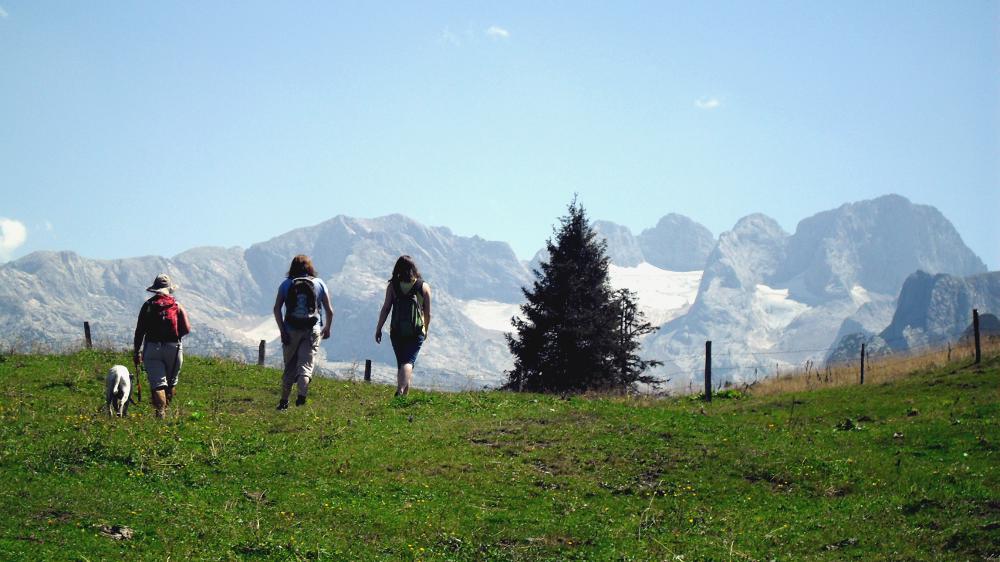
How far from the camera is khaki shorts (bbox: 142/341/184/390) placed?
55.2ft

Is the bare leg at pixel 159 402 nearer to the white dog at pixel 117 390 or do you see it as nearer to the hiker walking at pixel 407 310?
the white dog at pixel 117 390

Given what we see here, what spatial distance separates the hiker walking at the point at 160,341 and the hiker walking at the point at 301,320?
191cm

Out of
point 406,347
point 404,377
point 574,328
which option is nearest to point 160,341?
point 406,347

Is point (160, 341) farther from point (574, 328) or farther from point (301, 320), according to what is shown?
point (574, 328)

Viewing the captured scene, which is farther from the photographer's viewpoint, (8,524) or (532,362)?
(532,362)

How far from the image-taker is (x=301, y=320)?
18.2m

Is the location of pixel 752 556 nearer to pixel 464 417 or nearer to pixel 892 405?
pixel 464 417

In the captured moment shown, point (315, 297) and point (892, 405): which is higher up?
point (315, 297)

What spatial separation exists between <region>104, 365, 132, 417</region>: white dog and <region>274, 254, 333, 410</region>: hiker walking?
2759mm

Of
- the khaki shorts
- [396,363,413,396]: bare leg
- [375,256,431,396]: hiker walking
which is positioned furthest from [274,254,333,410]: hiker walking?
[396,363,413,396]: bare leg

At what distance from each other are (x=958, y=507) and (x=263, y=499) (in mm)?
9049

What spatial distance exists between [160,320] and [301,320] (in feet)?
8.38

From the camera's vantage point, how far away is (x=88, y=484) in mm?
12109

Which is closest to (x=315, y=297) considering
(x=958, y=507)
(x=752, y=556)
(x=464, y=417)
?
(x=464, y=417)
